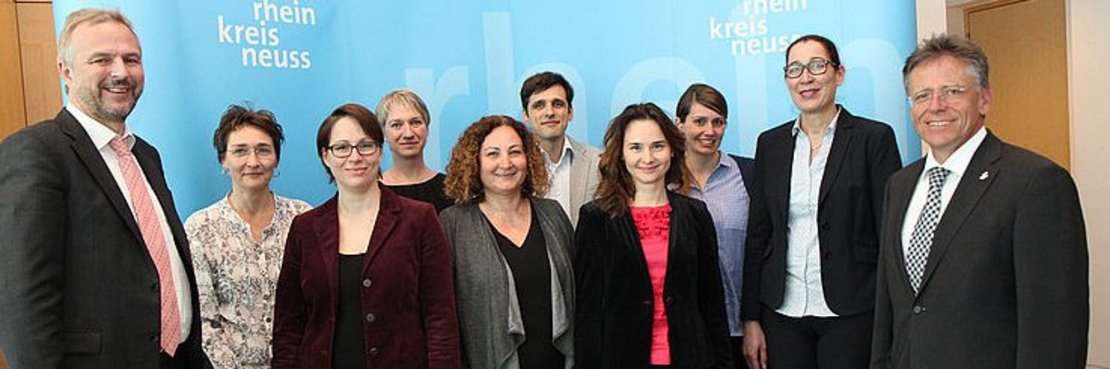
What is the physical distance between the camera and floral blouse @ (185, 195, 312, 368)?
9.63 feet

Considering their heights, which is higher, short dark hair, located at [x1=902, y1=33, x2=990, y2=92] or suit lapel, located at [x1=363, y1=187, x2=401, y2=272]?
short dark hair, located at [x1=902, y1=33, x2=990, y2=92]

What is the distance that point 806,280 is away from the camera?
3.05m

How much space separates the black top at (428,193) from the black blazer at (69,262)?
119 centimetres

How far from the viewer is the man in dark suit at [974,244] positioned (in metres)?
2.11

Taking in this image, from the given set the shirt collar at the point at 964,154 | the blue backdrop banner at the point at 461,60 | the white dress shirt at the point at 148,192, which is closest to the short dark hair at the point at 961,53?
the shirt collar at the point at 964,154

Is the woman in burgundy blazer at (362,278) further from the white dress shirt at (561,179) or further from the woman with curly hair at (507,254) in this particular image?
the white dress shirt at (561,179)

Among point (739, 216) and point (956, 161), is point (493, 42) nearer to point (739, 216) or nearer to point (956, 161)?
point (739, 216)

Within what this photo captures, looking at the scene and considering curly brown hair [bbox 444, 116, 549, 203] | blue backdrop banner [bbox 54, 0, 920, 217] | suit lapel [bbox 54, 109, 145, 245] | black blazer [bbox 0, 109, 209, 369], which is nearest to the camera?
black blazer [bbox 0, 109, 209, 369]

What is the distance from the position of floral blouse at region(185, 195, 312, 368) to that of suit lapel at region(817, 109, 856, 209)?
1871mm

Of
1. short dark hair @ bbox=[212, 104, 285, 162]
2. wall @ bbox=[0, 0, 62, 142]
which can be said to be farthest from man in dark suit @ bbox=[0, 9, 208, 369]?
wall @ bbox=[0, 0, 62, 142]

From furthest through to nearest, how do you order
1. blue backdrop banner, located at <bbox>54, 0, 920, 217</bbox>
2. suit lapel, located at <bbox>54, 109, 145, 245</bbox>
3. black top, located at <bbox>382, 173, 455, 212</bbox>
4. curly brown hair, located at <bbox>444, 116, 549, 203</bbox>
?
blue backdrop banner, located at <bbox>54, 0, 920, 217</bbox>
black top, located at <bbox>382, 173, 455, 212</bbox>
curly brown hair, located at <bbox>444, 116, 549, 203</bbox>
suit lapel, located at <bbox>54, 109, 145, 245</bbox>

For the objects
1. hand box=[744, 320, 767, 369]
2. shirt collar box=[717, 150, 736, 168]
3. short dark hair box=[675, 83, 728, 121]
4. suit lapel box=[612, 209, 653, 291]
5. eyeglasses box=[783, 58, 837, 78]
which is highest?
eyeglasses box=[783, 58, 837, 78]

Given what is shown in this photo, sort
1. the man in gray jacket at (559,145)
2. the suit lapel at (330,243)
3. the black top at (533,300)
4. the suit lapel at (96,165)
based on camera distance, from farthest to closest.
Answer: the man in gray jacket at (559,145), the black top at (533,300), the suit lapel at (330,243), the suit lapel at (96,165)

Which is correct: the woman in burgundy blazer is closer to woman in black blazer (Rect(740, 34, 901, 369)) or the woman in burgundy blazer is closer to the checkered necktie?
woman in black blazer (Rect(740, 34, 901, 369))
